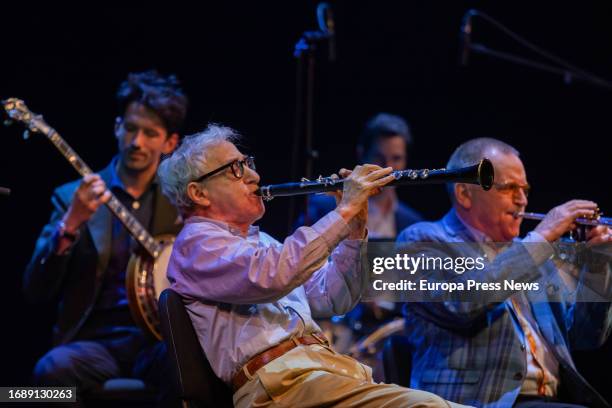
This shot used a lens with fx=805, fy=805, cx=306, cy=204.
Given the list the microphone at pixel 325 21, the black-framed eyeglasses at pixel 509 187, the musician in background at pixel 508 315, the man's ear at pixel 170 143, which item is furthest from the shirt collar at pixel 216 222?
the microphone at pixel 325 21

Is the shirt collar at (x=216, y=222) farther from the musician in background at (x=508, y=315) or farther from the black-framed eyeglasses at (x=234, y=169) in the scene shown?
the musician in background at (x=508, y=315)

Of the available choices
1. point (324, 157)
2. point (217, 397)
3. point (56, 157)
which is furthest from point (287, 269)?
point (324, 157)

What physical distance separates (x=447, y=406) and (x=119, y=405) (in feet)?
7.46

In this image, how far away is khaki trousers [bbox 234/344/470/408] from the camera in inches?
101

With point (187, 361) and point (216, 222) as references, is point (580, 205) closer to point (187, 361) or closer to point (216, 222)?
point (216, 222)

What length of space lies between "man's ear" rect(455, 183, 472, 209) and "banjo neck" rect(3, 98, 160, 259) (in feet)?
5.39

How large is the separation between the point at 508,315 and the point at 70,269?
2.37 m

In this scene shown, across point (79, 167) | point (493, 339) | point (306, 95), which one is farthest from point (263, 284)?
point (306, 95)

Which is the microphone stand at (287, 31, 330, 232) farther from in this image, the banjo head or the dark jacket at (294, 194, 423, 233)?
the banjo head

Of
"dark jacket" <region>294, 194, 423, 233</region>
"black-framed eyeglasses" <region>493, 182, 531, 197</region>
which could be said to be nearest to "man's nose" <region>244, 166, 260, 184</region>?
"black-framed eyeglasses" <region>493, 182, 531, 197</region>

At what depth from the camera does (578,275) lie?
3.21 metres

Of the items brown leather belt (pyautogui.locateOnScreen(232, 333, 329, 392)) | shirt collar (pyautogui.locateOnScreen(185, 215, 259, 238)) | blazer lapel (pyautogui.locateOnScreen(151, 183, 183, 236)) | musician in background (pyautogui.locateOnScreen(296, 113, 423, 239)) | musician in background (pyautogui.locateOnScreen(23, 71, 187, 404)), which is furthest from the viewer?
musician in background (pyautogui.locateOnScreen(296, 113, 423, 239))

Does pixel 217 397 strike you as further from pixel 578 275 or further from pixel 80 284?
pixel 80 284

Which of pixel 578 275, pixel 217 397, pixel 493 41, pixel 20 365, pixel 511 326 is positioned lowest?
pixel 20 365
